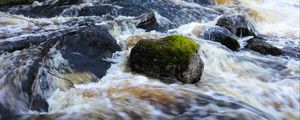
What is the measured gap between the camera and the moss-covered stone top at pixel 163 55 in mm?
6832

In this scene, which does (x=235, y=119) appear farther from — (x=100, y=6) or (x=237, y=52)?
(x=100, y=6)

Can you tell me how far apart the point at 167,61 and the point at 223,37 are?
129 inches

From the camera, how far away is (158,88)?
636 centimetres

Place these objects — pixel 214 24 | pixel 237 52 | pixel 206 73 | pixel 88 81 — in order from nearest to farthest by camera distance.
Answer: pixel 88 81
pixel 206 73
pixel 237 52
pixel 214 24

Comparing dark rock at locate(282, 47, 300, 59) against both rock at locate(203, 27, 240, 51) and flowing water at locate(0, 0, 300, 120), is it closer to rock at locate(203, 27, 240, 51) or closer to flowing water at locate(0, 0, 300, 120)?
flowing water at locate(0, 0, 300, 120)

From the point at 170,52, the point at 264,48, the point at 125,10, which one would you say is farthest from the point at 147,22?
the point at 170,52

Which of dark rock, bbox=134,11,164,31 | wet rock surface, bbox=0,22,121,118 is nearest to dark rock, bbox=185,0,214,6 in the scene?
dark rock, bbox=134,11,164,31

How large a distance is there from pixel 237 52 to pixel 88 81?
3.99 m

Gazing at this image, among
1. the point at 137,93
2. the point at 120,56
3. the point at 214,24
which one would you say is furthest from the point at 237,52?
the point at 137,93

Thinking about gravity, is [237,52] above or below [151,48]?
below

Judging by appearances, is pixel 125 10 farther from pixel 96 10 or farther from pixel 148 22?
pixel 148 22

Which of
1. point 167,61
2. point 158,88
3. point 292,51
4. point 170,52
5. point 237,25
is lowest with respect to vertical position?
point 292,51

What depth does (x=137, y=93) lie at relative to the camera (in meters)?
6.14

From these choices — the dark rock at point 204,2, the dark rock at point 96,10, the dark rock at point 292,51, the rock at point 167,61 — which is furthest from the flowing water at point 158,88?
the dark rock at point 204,2
